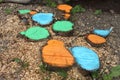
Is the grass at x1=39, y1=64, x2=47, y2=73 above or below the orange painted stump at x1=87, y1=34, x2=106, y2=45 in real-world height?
below

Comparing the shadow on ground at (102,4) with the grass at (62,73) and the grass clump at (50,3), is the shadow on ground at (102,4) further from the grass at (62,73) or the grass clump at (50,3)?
the grass at (62,73)

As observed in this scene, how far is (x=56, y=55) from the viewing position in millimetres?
3928

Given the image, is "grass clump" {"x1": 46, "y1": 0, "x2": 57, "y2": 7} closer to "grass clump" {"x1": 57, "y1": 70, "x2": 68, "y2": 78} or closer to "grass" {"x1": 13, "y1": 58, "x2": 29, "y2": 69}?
"grass" {"x1": 13, "y1": 58, "x2": 29, "y2": 69}

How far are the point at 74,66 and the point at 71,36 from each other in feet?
2.47

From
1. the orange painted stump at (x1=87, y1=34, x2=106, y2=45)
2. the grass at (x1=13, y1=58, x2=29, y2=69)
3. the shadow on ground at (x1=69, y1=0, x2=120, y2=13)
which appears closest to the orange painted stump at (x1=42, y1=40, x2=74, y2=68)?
the grass at (x1=13, y1=58, x2=29, y2=69)

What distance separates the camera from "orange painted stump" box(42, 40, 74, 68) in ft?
12.5

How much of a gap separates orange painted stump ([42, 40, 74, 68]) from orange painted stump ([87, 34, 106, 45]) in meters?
0.48

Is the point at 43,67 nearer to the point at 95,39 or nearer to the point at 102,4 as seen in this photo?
the point at 95,39

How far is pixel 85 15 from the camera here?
17.1 ft

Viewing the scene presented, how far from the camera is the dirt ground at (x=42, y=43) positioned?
3822 millimetres

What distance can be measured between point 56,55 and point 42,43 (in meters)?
0.44

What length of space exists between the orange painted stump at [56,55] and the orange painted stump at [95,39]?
481 mm

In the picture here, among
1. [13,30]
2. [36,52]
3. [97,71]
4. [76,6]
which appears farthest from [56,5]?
[97,71]

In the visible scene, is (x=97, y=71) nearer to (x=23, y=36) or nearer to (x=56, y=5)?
(x=23, y=36)
